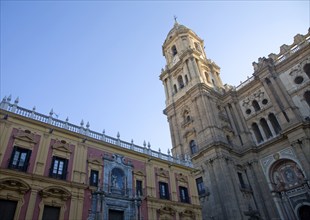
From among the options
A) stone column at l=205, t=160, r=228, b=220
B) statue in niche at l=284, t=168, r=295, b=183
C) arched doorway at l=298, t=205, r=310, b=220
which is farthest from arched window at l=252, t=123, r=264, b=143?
arched doorway at l=298, t=205, r=310, b=220

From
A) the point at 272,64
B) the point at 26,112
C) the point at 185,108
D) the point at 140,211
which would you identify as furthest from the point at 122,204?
the point at 272,64

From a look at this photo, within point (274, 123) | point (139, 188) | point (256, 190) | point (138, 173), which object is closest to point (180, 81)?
point (274, 123)

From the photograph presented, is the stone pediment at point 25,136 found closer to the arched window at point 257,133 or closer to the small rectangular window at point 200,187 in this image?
the small rectangular window at point 200,187

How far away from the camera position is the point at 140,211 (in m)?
18.8

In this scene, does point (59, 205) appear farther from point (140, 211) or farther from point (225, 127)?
point (225, 127)

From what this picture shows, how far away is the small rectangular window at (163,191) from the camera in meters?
21.1

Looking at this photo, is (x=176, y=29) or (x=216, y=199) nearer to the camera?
(x=216, y=199)

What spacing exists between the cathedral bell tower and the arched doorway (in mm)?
10636

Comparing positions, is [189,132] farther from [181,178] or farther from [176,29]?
[176,29]

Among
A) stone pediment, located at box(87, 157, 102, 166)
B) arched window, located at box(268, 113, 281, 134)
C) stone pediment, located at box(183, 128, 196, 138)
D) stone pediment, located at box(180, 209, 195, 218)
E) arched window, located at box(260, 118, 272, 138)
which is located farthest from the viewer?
stone pediment, located at box(183, 128, 196, 138)

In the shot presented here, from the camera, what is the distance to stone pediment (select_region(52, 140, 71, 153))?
17797mm

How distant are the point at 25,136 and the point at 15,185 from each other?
337 cm

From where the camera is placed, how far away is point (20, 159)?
15930 mm

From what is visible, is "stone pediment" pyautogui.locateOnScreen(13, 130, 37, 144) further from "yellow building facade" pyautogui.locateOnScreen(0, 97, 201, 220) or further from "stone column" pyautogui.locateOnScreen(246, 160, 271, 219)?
"stone column" pyautogui.locateOnScreen(246, 160, 271, 219)
